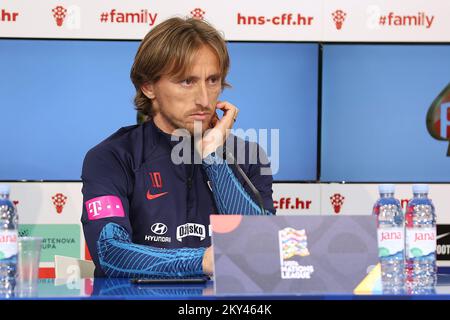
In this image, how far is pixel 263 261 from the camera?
1841 mm

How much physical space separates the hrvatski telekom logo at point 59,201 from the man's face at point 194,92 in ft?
4.87

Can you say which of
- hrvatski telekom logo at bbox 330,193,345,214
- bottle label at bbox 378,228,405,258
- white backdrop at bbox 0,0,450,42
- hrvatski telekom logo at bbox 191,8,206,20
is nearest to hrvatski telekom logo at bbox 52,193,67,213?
white backdrop at bbox 0,0,450,42

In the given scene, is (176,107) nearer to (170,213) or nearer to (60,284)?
(170,213)

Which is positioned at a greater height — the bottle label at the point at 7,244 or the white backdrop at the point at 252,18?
the white backdrop at the point at 252,18

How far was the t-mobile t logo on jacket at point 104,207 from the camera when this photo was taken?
2527mm

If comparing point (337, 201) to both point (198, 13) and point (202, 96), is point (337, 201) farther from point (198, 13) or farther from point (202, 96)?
point (202, 96)

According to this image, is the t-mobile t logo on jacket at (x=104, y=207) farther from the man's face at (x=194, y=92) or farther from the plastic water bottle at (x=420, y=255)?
the plastic water bottle at (x=420, y=255)

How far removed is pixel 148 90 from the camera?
9.72 ft

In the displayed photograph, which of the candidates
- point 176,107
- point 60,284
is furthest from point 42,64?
point 60,284

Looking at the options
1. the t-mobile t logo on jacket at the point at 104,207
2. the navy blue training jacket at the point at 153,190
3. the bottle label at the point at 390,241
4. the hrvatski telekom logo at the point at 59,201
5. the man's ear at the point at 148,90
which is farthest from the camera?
the hrvatski telekom logo at the point at 59,201

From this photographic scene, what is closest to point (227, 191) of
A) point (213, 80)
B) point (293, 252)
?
point (213, 80)

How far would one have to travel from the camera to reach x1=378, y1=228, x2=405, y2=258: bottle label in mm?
2057

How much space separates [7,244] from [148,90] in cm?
113

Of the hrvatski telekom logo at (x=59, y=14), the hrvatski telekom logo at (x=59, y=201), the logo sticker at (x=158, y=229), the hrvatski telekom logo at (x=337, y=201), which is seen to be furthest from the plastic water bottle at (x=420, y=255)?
the hrvatski telekom logo at (x=59, y=14)
